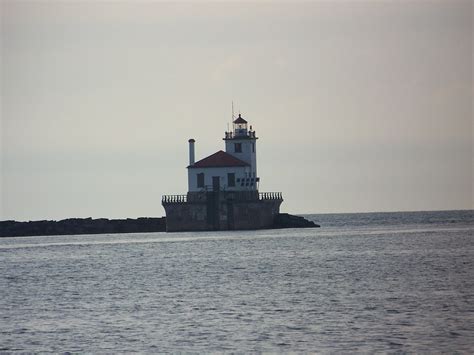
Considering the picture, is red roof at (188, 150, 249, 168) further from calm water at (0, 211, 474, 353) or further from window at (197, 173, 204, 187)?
calm water at (0, 211, 474, 353)

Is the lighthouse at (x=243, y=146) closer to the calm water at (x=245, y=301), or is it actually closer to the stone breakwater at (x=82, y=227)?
the stone breakwater at (x=82, y=227)

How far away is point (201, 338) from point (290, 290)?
13.6 metres

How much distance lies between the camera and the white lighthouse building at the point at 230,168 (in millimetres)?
103875

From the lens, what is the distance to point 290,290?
46.3m

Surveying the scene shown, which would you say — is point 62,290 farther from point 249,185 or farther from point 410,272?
point 249,185

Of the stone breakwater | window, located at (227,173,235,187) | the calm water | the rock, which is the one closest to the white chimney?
window, located at (227,173,235,187)

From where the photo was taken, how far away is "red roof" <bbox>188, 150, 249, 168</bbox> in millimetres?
103750

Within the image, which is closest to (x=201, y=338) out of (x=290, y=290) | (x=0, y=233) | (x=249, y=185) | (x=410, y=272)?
(x=290, y=290)

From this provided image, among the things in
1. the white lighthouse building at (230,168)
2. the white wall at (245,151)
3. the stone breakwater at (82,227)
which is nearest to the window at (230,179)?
the white lighthouse building at (230,168)

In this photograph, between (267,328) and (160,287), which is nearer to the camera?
(267,328)

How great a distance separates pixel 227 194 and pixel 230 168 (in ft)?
7.32

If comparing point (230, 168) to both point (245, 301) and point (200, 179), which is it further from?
point (245, 301)

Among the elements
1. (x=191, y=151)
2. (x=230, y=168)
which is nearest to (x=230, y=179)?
(x=230, y=168)

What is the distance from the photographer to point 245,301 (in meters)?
42.2
